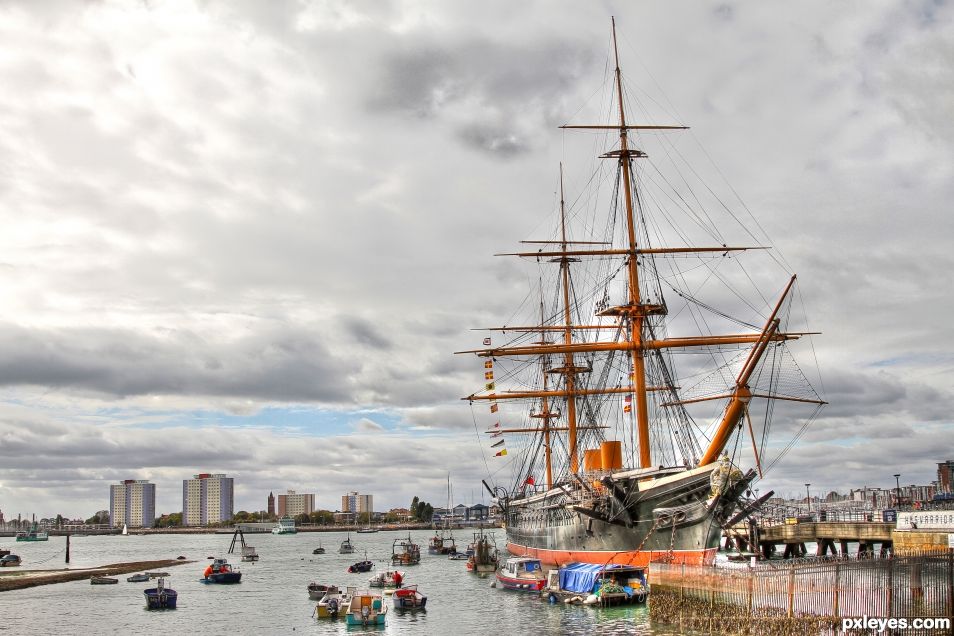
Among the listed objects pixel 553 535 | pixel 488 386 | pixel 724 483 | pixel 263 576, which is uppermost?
pixel 488 386

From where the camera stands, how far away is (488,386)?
80375mm

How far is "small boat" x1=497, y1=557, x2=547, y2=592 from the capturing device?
58912 millimetres

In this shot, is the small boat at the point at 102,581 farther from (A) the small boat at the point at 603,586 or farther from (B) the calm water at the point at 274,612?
(A) the small boat at the point at 603,586

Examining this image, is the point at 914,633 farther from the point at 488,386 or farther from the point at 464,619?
the point at 488,386

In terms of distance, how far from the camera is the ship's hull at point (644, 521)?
167 feet

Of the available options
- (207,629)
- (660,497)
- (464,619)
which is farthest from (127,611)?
(660,497)

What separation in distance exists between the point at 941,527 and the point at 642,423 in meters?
20.1

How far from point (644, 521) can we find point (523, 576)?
10.4m

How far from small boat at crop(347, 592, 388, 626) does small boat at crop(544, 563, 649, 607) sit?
1094cm

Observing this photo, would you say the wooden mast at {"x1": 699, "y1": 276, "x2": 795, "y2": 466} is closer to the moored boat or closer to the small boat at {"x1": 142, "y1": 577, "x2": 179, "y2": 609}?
the small boat at {"x1": 142, "y1": 577, "x2": 179, "y2": 609}

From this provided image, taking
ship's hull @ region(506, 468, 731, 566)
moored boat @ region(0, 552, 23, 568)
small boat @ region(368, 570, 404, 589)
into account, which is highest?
ship's hull @ region(506, 468, 731, 566)

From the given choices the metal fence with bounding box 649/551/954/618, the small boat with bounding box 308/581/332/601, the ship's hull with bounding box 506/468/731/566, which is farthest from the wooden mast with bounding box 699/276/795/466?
the small boat with bounding box 308/581/332/601

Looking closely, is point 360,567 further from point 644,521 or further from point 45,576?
point 644,521

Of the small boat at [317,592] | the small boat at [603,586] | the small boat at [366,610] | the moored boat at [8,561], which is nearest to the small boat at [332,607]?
the small boat at [366,610]
